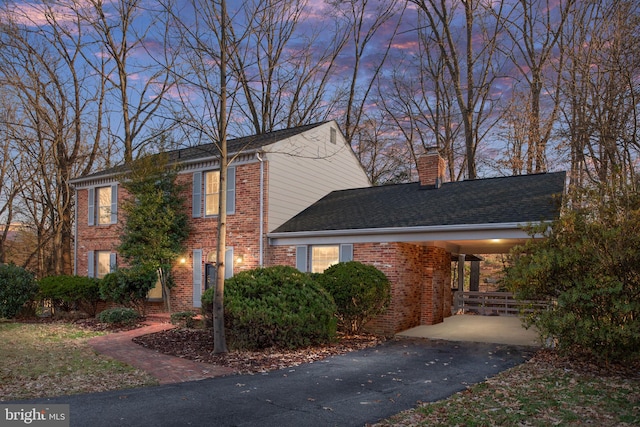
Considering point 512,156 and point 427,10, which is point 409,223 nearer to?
point 512,156

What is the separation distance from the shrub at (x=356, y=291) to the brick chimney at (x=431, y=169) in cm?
495

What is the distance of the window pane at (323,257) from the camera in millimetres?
14258

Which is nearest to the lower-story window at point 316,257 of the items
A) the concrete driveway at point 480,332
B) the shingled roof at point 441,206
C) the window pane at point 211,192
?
the shingled roof at point 441,206

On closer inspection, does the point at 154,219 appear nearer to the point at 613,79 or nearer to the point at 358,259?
the point at 358,259

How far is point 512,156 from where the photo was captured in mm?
23094

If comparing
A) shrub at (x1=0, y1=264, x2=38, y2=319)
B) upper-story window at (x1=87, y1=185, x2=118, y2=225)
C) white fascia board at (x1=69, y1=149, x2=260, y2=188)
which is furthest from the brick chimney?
shrub at (x1=0, y1=264, x2=38, y2=319)

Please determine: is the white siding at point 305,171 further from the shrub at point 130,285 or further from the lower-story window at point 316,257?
the shrub at point 130,285

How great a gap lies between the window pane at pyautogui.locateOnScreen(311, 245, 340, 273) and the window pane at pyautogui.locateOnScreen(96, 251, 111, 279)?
925 centimetres

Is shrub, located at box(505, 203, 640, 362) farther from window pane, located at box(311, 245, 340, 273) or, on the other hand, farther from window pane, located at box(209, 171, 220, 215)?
window pane, located at box(209, 171, 220, 215)

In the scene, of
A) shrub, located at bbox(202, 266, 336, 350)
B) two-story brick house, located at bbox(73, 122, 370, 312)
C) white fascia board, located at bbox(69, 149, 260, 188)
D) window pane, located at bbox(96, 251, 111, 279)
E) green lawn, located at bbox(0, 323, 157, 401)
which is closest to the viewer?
green lawn, located at bbox(0, 323, 157, 401)

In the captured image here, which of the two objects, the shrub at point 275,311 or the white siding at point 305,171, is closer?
the shrub at point 275,311

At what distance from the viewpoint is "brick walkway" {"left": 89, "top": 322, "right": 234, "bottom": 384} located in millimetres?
7809

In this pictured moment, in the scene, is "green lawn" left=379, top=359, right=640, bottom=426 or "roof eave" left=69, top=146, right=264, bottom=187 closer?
"green lawn" left=379, top=359, right=640, bottom=426

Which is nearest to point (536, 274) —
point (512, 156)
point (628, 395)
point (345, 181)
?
point (628, 395)
